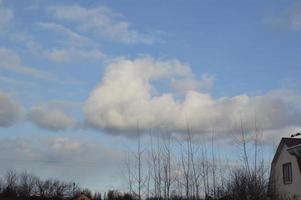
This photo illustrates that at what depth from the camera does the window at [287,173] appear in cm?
3694

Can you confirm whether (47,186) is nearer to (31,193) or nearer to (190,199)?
(31,193)

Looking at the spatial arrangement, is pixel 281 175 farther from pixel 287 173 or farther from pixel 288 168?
pixel 288 168

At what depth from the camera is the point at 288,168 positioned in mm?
37531

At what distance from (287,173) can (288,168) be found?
1.18 ft

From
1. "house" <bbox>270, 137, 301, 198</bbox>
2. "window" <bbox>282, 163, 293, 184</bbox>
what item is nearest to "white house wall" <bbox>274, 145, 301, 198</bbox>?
"house" <bbox>270, 137, 301, 198</bbox>

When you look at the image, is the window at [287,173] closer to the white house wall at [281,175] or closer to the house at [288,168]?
the house at [288,168]

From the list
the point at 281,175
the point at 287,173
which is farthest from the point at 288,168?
the point at 281,175

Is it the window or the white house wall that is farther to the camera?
the window

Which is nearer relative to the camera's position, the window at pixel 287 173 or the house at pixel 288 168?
the house at pixel 288 168

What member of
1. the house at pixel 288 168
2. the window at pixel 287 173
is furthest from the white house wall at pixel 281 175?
the window at pixel 287 173

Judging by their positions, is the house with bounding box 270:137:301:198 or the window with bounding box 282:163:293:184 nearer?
the house with bounding box 270:137:301:198

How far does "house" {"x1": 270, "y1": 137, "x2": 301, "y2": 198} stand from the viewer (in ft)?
117

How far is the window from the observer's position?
36.9 m

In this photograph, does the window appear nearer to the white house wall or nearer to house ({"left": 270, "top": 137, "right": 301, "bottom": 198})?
house ({"left": 270, "top": 137, "right": 301, "bottom": 198})
